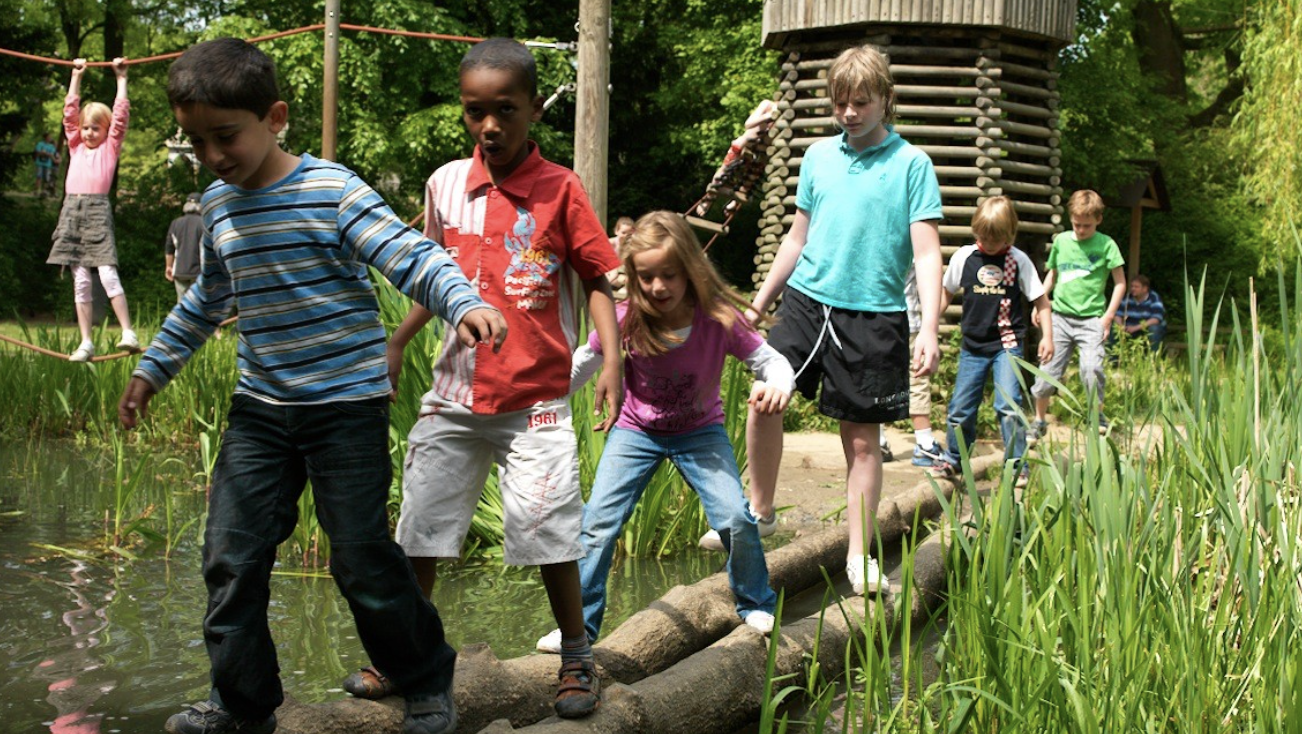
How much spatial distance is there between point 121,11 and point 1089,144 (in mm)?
17653

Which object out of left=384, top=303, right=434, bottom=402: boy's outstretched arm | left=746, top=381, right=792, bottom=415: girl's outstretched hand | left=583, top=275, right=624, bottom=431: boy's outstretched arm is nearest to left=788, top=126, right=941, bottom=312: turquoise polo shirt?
left=746, top=381, right=792, bottom=415: girl's outstretched hand

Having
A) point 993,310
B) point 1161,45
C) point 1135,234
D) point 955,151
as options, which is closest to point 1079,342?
point 993,310

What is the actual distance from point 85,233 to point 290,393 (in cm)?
744

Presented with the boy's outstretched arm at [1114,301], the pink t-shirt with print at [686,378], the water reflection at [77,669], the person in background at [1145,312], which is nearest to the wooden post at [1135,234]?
the person in background at [1145,312]

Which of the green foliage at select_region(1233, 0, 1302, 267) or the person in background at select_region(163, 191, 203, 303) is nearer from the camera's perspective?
the person in background at select_region(163, 191, 203, 303)

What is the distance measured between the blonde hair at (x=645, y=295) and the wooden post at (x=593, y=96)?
3586mm

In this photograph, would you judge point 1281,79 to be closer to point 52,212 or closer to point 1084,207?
point 1084,207

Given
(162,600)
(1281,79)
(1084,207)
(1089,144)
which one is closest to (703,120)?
(1089,144)

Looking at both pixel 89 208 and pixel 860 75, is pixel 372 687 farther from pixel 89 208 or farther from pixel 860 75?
pixel 89 208

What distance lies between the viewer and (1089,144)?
86.3 ft

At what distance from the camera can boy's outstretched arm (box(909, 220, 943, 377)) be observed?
15.7 ft

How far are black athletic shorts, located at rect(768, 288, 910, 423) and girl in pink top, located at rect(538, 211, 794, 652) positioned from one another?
0.55 meters

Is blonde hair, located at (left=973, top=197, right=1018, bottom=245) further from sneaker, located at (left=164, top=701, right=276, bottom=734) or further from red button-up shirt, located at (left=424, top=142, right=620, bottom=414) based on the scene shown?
sneaker, located at (left=164, top=701, right=276, bottom=734)

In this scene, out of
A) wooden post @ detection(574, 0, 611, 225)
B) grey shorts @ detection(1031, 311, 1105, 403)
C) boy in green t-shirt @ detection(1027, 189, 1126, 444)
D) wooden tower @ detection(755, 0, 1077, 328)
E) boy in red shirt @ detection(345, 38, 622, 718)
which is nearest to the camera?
boy in red shirt @ detection(345, 38, 622, 718)
